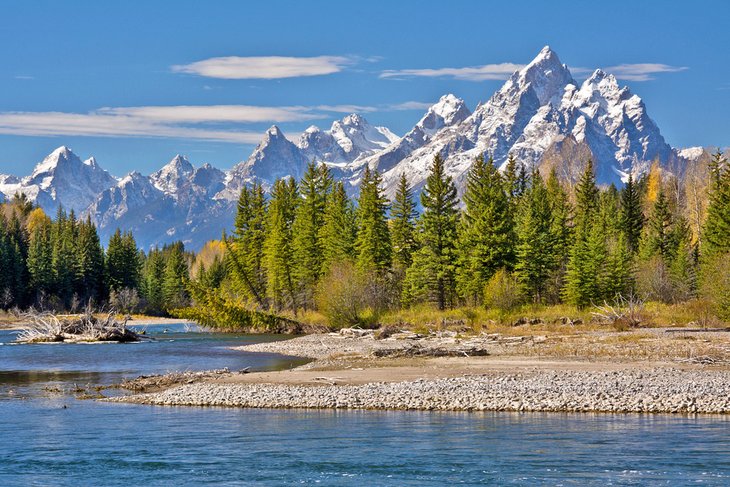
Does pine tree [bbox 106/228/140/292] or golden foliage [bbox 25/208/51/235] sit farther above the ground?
golden foliage [bbox 25/208/51/235]

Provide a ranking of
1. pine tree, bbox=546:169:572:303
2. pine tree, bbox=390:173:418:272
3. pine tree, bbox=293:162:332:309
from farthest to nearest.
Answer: pine tree, bbox=293:162:332:309 → pine tree, bbox=390:173:418:272 → pine tree, bbox=546:169:572:303

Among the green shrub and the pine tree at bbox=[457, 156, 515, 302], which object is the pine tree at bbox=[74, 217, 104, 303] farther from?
the green shrub

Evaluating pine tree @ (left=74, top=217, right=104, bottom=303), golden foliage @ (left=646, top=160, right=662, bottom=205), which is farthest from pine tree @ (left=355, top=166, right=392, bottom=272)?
golden foliage @ (left=646, top=160, right=662, bottom=205)

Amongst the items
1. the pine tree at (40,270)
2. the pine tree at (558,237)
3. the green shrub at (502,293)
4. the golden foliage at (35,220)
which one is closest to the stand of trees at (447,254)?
the green shrub at (502,293)

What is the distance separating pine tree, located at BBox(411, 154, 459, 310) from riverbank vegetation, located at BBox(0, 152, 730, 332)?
115 millimetres

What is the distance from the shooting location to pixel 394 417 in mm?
31578

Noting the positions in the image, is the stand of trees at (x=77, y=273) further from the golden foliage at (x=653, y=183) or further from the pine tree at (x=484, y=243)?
the golden foliage at (x=653, y=183)

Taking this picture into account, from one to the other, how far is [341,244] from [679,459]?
72852 mm

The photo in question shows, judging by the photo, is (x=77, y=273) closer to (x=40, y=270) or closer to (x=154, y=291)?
(x=40, y=270)

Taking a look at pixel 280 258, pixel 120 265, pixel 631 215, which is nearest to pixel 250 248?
pixel 280 258

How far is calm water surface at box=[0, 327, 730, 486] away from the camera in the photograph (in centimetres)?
2331

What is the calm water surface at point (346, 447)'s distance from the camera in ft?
76.5

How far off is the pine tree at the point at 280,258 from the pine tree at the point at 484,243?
24.0 meters

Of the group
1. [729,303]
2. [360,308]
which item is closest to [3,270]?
[360,308]
